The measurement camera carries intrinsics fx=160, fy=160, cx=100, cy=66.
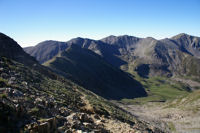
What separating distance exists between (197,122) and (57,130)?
69823 millimetres

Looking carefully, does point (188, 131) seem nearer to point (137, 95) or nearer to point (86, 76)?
point (86, 76)

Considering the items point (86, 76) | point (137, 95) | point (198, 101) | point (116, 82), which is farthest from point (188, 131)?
point (116, 82)

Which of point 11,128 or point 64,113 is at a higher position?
point 11,128

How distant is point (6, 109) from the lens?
1100cm

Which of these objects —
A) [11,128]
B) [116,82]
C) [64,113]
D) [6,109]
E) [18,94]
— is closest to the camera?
[11,128]

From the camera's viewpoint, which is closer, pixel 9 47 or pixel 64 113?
pixel 64 113

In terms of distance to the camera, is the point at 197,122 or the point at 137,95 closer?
→ the point at 197,122

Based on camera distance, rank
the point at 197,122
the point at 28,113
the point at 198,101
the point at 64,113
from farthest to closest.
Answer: the point at 198,101 < the point at 197,122 < the point at 64,113 < the point at 28,113

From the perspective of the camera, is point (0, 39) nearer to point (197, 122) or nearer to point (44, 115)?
point (44, 115)

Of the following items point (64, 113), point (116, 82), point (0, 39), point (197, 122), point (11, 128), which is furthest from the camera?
point (116, 82)

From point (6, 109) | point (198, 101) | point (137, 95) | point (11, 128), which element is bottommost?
point (137, 95)

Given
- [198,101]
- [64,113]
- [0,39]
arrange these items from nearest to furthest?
[64,113]
[0,39]
[198,101]

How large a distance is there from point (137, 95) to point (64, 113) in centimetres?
17311

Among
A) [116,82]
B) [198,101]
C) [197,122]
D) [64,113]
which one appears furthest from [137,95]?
[64,113]
